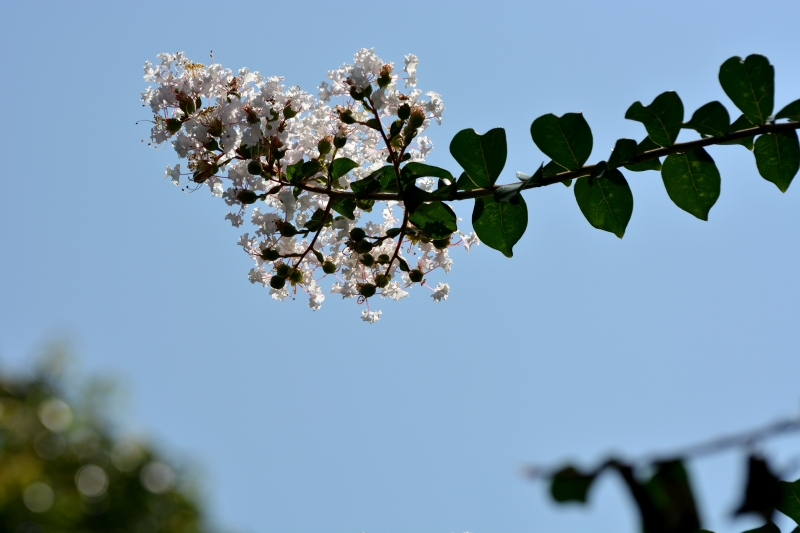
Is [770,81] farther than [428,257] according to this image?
No

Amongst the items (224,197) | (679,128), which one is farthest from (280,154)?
(679,128)

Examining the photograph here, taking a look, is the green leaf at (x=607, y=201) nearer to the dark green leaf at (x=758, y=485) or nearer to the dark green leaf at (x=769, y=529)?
the dark green leaf at (x=769, y=529)

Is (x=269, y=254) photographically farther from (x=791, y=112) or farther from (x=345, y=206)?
(x=791, y=112)

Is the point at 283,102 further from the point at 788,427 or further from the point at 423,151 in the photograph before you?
the point at 788,427

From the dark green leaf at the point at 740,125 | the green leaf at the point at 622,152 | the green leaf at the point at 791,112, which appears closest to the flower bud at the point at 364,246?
the green leaf at the point at 622,152

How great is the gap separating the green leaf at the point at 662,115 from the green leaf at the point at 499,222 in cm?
37

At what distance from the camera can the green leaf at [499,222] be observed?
1.97m

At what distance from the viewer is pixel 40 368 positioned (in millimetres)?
2963

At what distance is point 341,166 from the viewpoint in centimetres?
209

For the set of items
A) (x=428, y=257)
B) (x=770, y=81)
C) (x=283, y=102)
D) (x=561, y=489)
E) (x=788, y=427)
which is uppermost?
(x=770, y=81)

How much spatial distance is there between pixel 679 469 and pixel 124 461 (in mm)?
2450

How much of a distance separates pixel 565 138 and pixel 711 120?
0.34m

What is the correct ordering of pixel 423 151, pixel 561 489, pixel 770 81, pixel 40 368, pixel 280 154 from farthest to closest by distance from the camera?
pixel 40 368, pixel 423 151, pixel 280 154, pixel 770 81, pixel 561 489

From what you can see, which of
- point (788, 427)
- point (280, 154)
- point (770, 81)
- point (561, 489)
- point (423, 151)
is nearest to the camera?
point (788, 427)
